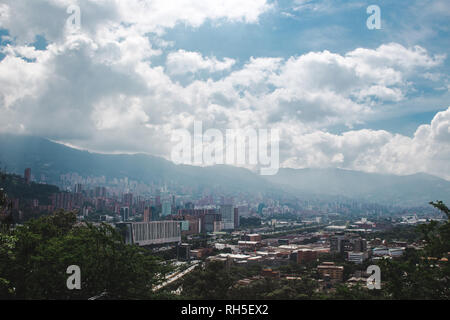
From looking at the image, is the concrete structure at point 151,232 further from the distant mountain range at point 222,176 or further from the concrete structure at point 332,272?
the distant mountain range at point 222,176

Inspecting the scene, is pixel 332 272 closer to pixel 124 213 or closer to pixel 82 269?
pixel 82 269

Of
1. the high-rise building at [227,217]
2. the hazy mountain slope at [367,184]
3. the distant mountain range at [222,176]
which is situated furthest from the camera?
the hazy mountain slope at [367,184]

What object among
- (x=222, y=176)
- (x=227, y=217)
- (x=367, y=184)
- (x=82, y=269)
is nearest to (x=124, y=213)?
(x=227, y=217)

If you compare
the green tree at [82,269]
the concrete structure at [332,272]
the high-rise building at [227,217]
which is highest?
the green tree at [82,269]

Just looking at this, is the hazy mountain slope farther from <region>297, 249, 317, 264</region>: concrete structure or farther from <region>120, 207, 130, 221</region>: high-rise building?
<region>297, 249, 317, 264</region>: concrete structure

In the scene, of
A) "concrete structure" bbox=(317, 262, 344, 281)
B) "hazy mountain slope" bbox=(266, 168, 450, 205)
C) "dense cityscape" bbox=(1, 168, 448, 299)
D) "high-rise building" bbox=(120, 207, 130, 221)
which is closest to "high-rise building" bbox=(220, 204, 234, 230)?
"dense cityscape" bbox=(1, 168, 448, 299)

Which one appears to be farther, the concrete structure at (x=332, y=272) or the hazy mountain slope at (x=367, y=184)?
the hazy mountain slope at (x=367, y=184)

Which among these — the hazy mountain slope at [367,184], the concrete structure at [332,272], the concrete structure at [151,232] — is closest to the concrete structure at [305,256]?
the concrete structure at [332,272]

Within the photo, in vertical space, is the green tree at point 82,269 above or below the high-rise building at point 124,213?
above

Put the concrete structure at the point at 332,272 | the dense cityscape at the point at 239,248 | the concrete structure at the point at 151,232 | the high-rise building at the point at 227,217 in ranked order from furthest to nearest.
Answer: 1. the high-rise building at the point at 227,217
2. the concrete structure at the point at 151,232
3. the concrete structure at the point at 332,272
4. the dense cityscape at the point at 239,248

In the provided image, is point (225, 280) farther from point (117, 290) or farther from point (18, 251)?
point (18, 251)

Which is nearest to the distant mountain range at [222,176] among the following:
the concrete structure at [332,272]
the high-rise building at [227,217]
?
the high-rise building at [227,217]
